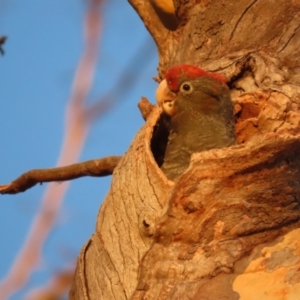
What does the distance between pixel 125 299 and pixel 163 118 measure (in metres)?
0.78

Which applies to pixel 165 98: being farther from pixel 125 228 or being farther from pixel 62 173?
pixel 62 173

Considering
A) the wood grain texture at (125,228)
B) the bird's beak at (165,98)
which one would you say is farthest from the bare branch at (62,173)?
the wood grain texture at (125,228)

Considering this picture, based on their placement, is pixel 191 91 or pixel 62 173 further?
pixel 62 173

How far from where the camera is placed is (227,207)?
177cm

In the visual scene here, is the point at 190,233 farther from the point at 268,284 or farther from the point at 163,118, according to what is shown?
the point at 163,118

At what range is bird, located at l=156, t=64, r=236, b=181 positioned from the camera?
90.1 inches

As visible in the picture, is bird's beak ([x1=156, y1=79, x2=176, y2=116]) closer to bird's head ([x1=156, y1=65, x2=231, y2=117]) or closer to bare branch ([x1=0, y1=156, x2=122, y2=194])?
bird's head ([x1=156, y1=65, x2=231, y2=117])

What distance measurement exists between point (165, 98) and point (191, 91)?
0.10m

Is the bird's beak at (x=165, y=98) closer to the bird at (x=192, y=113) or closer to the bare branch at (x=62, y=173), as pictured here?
the bird at (x=192, y=113)

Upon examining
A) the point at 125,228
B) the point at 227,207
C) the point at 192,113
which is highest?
the point at 192,113

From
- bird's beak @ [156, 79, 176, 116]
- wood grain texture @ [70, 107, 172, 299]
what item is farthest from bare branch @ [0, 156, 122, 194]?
wood grain texture @ [70, 107, 172, 299]

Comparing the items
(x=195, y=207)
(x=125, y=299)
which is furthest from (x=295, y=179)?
(x=125, y=299)

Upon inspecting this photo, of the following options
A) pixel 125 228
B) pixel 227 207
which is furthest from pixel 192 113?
pixel 227 207

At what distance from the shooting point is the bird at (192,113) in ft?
7.51
